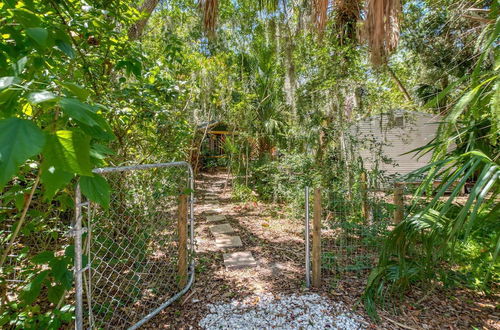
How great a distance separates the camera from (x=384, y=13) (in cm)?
253

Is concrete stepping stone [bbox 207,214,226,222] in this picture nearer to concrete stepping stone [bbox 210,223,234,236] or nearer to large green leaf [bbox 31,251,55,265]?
concrete stepping stone [bbox 210,223,234,236]

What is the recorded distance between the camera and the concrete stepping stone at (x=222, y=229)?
436 cm

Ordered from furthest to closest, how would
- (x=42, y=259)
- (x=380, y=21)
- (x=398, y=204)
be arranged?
(x=398, y=204), (x=380, y=21), (x=42, y=259)

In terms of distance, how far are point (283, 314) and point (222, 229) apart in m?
2.42

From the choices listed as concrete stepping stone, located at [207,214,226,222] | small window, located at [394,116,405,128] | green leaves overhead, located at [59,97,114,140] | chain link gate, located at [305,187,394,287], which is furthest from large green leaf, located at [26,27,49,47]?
small window, located at [394,116,405,128]

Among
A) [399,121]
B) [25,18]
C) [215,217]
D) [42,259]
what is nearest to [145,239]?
[42,259]

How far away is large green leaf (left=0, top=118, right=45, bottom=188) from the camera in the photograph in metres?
0.51

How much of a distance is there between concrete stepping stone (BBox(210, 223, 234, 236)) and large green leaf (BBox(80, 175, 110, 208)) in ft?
11.7

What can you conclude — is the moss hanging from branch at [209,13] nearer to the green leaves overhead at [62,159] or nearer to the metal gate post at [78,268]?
the metal gate post at [78,268]

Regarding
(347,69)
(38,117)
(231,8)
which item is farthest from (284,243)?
(231,8)

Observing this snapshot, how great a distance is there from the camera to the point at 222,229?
449cm

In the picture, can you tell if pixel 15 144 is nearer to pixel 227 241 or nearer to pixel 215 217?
pixel 227 241

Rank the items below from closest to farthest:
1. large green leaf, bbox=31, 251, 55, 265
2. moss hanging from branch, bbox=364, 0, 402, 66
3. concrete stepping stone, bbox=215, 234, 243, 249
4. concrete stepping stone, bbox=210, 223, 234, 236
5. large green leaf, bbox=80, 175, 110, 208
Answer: large green leaf, bbox=80, 175, 110, 208 < large green leaf, bbox=31, 251, 55, 265 < moss hanging from branch, bbox=364, 0, 402, 66 < concrete stepping stone, bbox=215, 234, 243, 249 < concrete stepping stone, bbox=210, 223, 234, 236

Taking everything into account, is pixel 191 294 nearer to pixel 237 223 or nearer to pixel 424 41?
pixel 237 223
